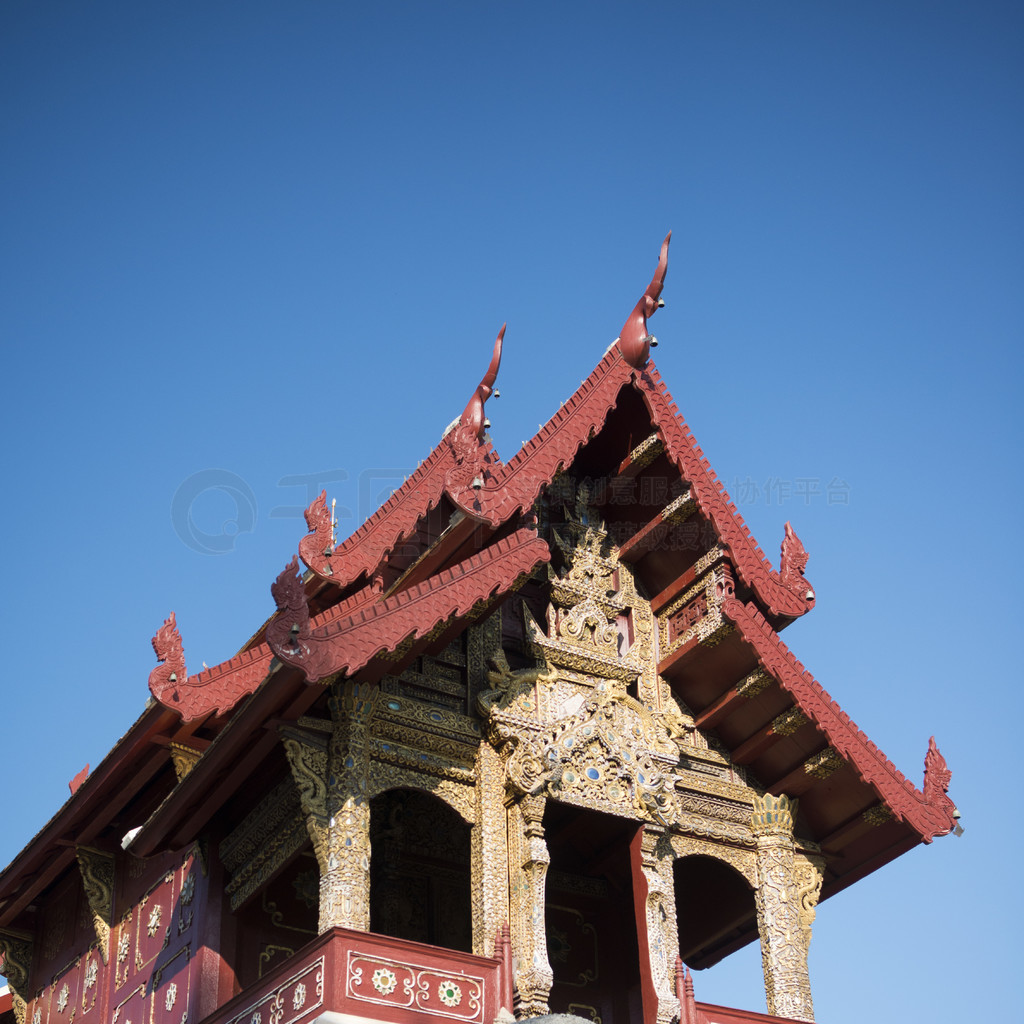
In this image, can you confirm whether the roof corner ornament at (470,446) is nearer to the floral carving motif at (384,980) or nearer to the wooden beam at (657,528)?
the wooden beam at (657,528)

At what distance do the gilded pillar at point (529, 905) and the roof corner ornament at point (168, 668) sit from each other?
2.89m

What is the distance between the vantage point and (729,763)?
14.9m

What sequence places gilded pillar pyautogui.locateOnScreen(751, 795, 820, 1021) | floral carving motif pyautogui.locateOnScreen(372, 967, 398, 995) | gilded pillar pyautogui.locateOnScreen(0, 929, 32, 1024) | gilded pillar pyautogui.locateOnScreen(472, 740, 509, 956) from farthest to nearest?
1. gilded pillar pyautogui.locateOnScreen(0, 929, 32, 1024)
2. gilded pillar pyautogui.locateOnScreen(751, 795, 820, 1021)
3. gilded pillar pyautogui.locateOnScreen(472, 740, 509, 956)
4. floral carving motif pyautogui.locateOnScreen(372, 967, 398, 995)

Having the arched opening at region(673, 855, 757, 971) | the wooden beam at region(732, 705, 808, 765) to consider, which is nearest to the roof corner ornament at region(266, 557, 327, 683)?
the wooden beam at region(732, 705, 808, 765)

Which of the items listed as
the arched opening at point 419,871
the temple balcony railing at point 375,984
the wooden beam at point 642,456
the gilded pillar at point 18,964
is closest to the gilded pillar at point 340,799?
the temple balcony railing at point 375,984

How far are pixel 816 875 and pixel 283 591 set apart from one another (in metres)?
6.08

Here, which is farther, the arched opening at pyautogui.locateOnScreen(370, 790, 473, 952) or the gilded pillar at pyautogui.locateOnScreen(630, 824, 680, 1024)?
the arched opening at pyautogui.locateOnScreen(370, 790, 473, 952)

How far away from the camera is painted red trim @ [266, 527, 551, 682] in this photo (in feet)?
37.6

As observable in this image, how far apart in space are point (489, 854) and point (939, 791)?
432 centimetres

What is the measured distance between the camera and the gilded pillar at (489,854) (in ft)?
41.2

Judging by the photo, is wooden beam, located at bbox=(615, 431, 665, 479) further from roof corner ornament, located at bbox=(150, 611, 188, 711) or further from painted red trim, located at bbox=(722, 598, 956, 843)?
roof corner ornament, located at bbox=(150, 611, 188, 711)

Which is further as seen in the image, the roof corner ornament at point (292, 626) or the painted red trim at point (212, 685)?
the painted red trim at point (212, 685)

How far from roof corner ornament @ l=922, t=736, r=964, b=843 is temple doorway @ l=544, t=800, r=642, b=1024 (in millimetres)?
2726

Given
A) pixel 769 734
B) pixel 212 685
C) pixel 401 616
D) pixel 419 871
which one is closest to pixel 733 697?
pixel 769 734
